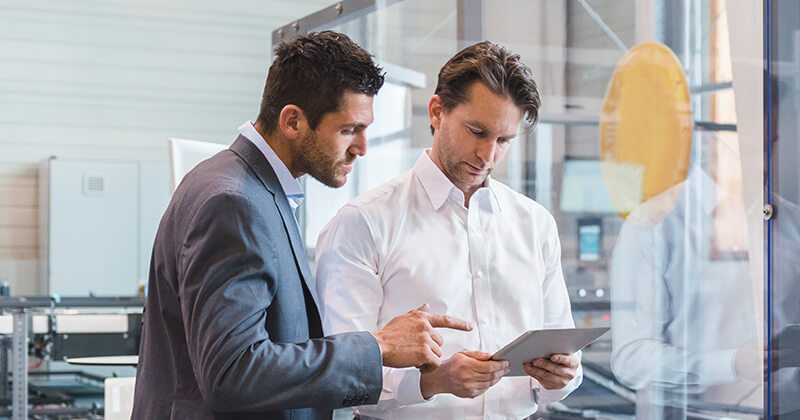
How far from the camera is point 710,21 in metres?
2.29

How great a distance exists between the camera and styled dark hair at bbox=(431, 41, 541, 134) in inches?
74.7

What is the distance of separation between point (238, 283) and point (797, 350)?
43.9 inches

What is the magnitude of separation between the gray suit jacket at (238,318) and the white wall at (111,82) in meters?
7.02

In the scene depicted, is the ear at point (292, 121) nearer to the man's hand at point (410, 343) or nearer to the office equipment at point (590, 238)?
the man's hand at point (410, 343)

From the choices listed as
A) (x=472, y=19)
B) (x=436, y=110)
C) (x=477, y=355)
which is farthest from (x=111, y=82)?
(x=477, y=355)

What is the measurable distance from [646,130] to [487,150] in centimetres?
79

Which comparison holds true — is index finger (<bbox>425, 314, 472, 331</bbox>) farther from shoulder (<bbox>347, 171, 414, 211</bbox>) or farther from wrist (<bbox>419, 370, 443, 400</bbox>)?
shoulder (<bbox>347, 171, 414, 211</bbox>)

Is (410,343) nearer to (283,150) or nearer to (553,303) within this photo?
(283,150)

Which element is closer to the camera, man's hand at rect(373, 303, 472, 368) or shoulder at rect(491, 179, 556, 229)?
man's hand at rect(373, 303, 472, 368)

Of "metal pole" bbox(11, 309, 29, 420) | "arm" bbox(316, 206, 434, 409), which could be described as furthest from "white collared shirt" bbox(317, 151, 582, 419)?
"metal pole" bbox(11, 309, 29, 420)

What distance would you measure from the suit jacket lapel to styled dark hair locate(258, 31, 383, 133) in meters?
0.06

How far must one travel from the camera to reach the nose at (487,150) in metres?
1.89

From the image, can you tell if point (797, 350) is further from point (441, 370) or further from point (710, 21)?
point (710, 21)

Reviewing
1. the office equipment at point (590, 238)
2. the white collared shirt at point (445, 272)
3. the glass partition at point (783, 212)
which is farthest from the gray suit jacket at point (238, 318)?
the office equipment at point (590, 238)
